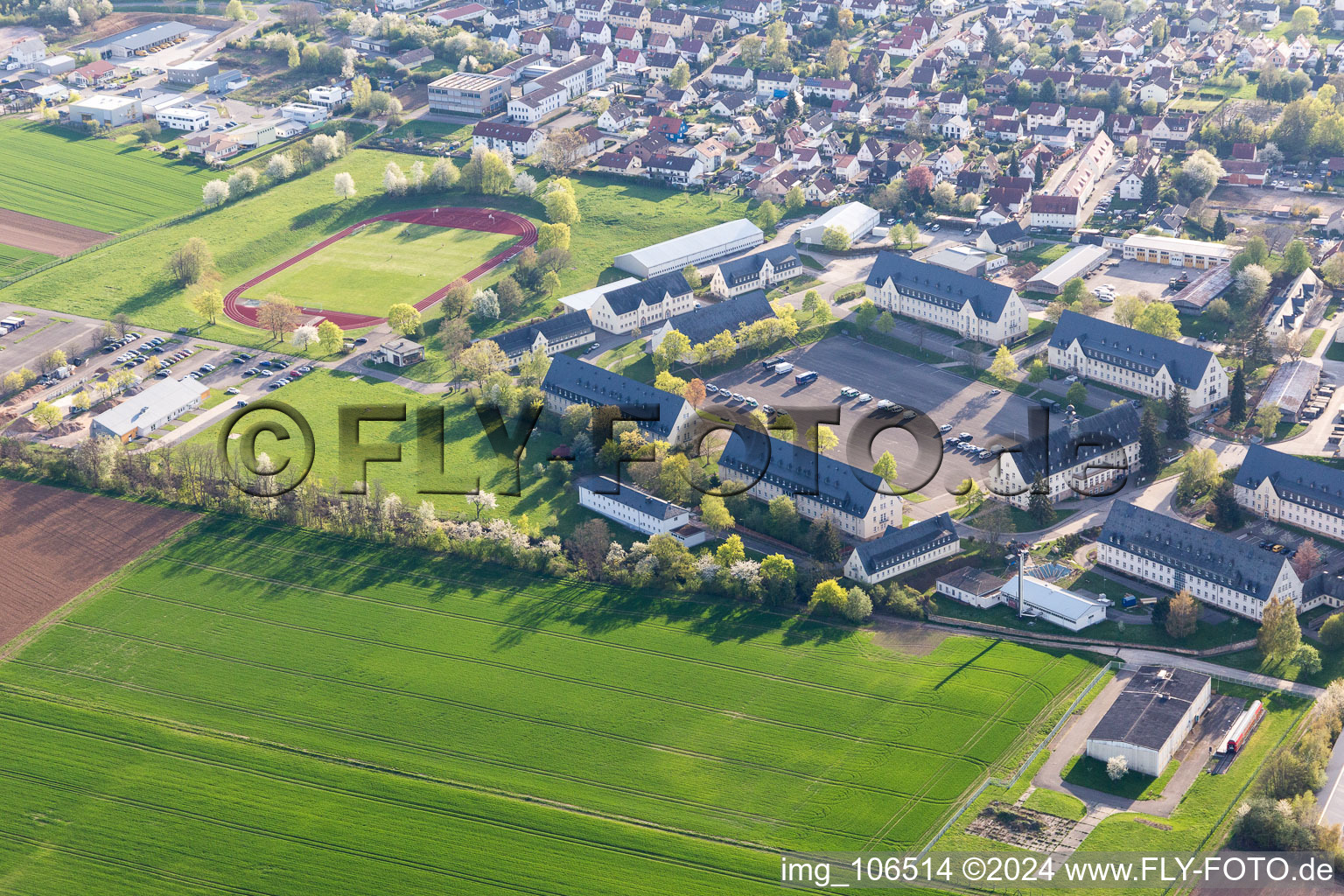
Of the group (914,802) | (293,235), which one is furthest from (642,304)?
(914,802)

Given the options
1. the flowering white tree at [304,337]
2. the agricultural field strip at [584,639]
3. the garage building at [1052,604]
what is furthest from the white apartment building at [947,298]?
the flowering white tree at [304,337]

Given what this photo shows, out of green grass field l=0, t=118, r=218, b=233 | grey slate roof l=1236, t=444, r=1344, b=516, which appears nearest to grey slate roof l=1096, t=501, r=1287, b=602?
grey slate roof l=1236, t=444, r=1344, b=516

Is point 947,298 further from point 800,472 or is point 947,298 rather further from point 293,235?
point 293,235

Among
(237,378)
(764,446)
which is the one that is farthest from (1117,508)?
(237,378)

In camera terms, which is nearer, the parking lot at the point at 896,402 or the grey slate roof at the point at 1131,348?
the parking lot at the point at 896,402

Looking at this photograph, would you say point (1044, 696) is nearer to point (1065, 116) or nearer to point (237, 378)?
point (237, 378)

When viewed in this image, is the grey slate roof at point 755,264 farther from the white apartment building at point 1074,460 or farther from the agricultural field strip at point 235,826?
the agricultural field strip at point 235,826
